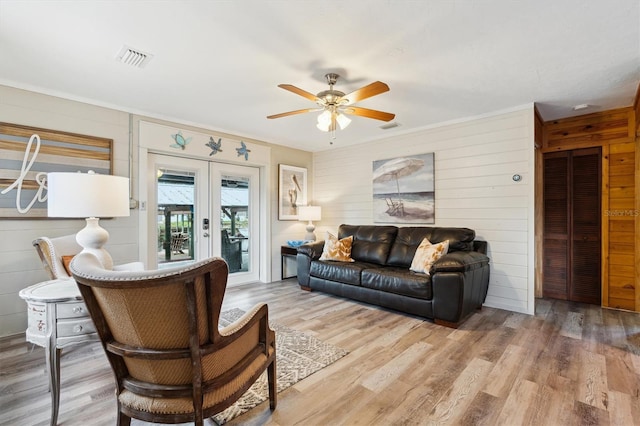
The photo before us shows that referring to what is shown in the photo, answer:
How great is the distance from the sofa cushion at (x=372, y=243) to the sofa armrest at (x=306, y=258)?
0.54m

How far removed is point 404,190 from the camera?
4.60m

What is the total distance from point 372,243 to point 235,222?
7.36 feet

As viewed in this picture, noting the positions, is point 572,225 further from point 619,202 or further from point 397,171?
point 397,171

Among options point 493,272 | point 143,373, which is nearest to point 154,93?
point 143,373

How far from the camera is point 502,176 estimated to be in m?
3.69

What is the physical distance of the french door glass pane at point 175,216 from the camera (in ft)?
13.4

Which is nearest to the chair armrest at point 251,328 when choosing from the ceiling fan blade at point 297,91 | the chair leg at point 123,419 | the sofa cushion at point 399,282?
the chair leg at point 123,419

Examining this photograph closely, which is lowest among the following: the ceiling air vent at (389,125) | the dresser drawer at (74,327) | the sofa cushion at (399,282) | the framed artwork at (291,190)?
the sofa cushion at (399,282)

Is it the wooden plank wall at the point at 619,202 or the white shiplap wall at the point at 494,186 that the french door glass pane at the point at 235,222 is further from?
the wooden plank wall at the point at 619,202

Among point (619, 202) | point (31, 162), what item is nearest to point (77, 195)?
point (31, 162)

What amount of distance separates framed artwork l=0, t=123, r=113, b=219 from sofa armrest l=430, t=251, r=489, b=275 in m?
3.97

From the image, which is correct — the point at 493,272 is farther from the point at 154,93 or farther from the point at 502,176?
the point at 154,93

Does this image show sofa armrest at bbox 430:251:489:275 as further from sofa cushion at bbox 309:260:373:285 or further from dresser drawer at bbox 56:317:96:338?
dresser drawer at bbox 56:317:96:338

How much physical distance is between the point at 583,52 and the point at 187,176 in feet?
14.9
